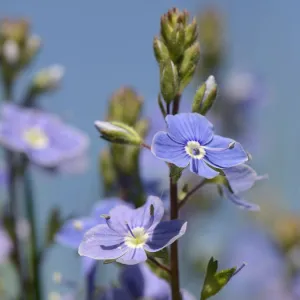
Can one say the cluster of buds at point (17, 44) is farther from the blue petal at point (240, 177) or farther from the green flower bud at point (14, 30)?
the blue petal at point (240, 177)

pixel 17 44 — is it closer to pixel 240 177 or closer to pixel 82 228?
pixel 82 228

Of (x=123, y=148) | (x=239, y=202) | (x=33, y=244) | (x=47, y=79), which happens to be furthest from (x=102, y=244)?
(x=47, y=79)

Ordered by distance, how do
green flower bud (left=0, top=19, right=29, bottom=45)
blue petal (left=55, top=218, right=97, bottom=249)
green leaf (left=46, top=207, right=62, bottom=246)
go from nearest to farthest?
blue petal (left=55, top=218, right=97, bottom=249) < green leaf (left=46, top=207, right=62, bottom=246) < green flower bud (left=0, top=19, right=29, bottom=45)

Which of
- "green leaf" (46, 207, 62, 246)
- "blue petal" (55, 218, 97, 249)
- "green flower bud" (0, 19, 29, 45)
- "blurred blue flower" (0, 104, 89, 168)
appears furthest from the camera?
"green flower bud" (0, 19, 29, 45)

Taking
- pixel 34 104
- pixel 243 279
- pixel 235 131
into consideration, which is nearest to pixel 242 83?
pixel 235 131

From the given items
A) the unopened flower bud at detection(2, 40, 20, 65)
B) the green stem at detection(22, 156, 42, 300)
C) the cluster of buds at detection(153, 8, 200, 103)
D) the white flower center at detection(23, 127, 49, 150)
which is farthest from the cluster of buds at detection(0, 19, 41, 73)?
the cluster of buds at detection(153, 8, 200, 103)

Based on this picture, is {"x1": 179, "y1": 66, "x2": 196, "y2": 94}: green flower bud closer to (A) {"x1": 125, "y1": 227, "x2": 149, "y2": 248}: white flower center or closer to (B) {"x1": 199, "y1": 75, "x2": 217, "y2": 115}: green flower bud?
(B) {"x1": 199, "y1": 75, "x2": 217, "y2": 115}: green flower bud

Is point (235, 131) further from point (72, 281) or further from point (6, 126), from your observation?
point (72, 281)
